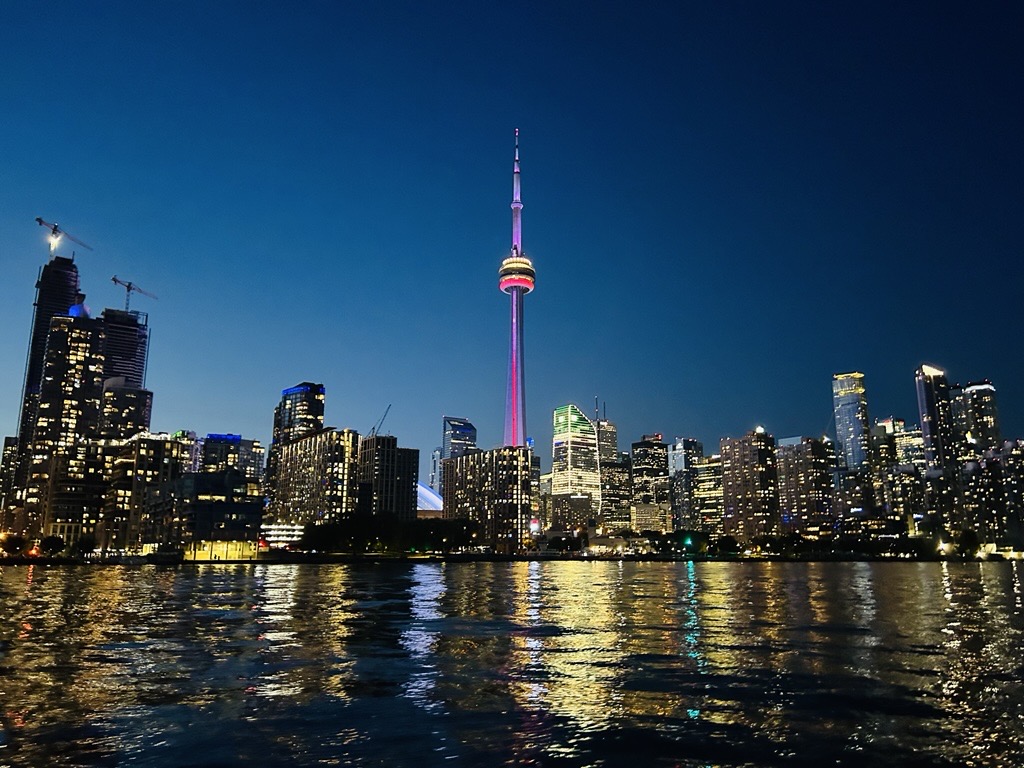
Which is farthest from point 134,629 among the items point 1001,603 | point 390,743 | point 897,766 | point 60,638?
point 1001,603

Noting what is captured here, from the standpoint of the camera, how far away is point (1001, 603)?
72.8 meters

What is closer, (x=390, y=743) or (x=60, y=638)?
(x=390, y=743)

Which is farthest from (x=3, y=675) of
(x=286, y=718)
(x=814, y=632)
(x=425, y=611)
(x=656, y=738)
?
(x=814, y=632)

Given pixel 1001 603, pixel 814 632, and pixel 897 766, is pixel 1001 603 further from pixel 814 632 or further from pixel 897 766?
pixel 897 766

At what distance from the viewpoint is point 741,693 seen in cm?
2570

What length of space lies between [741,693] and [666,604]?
4393 centimetres

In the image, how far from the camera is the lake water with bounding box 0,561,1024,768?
1853cm

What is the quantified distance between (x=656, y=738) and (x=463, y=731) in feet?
16.1

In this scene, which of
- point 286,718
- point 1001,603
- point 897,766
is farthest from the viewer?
point 1001,603

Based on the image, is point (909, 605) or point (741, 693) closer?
point (741, 693)

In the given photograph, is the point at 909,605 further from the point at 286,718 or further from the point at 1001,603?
the point at 286,718

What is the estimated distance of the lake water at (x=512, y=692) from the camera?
60.8 ft

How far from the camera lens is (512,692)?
84.0 feet

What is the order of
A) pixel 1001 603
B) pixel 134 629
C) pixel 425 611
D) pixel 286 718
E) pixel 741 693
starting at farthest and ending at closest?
pixel 1001 603
pixel 425 611
pixel 134 629
pixel 741 693
pixel 286 718
